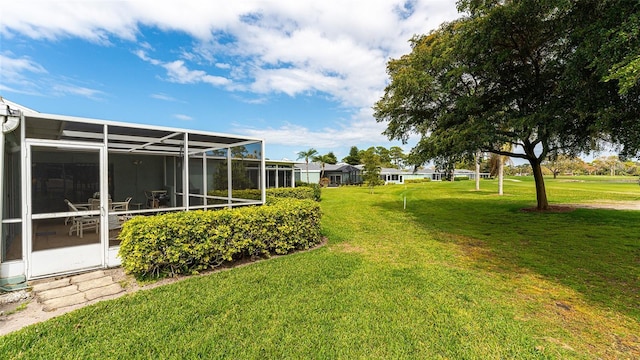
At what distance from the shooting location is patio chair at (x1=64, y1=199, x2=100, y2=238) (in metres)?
4.66

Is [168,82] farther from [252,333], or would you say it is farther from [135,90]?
[252,333]

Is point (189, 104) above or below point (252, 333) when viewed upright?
above

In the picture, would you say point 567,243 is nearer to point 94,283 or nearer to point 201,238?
point 201,238

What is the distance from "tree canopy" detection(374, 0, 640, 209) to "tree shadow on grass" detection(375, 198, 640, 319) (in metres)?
2.21

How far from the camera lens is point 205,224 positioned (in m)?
4.61

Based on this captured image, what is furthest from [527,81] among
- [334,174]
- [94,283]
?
[334,174]

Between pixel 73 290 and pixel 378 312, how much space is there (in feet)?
14.1

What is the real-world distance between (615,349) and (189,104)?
16437 mm

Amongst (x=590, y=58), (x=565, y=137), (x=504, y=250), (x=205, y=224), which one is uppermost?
(x=590, y=58)

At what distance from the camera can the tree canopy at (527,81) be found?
4.75 m

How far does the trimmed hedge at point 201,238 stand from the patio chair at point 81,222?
954mm

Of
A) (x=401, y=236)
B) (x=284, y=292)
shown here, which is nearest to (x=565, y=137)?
(x=401, y=236)

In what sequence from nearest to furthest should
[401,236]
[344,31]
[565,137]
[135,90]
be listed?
[401,236] → [565,137] → [344,31] → [135,90]

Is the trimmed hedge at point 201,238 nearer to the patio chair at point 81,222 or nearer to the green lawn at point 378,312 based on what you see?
the green lawn at point 378,312
